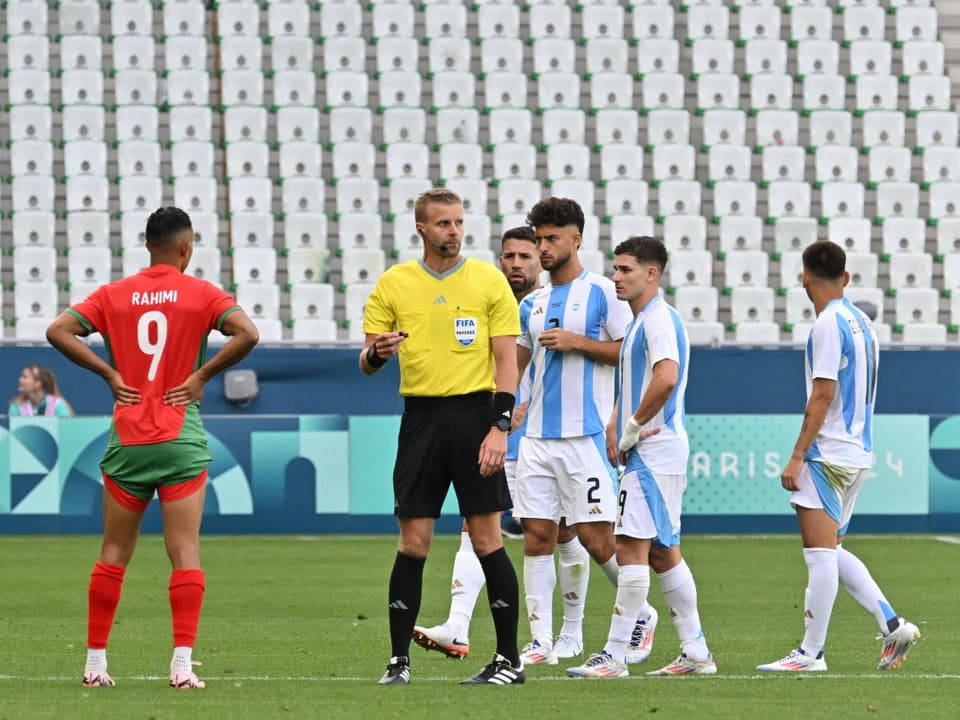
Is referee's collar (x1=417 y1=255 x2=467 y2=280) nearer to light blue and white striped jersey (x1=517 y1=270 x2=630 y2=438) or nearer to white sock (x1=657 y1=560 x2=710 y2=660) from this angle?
light blue and white striped jersey (x1=517 y1=270 x2=630 y2=438)

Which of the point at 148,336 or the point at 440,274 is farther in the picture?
the point at 440,274

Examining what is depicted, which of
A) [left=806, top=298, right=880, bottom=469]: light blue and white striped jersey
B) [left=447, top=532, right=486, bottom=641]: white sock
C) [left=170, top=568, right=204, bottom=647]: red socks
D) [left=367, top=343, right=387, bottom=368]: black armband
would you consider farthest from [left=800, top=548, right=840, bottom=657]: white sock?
[left=170, top=568, right=204, bottom=647]: red socks

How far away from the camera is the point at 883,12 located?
24.7 metres

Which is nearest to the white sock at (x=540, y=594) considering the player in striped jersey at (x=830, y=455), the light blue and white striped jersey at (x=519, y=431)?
the light blue and white striped jersey at (x=519, y=431)

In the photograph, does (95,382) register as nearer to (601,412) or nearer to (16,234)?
(16,234)

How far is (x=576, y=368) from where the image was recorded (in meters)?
7.95

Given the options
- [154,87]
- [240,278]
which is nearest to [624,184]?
[240,278]

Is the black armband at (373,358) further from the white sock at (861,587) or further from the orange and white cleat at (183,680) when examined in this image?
the white sock at (861,587)

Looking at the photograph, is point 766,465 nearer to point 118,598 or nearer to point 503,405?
point 503,405

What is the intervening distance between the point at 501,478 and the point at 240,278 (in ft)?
44.9

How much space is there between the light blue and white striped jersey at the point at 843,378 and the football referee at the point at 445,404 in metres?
1.61

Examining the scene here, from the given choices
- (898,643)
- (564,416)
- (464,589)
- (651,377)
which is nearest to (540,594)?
(464,589)

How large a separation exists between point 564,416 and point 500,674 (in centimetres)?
153

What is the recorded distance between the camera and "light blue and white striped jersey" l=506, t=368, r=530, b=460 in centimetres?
839
